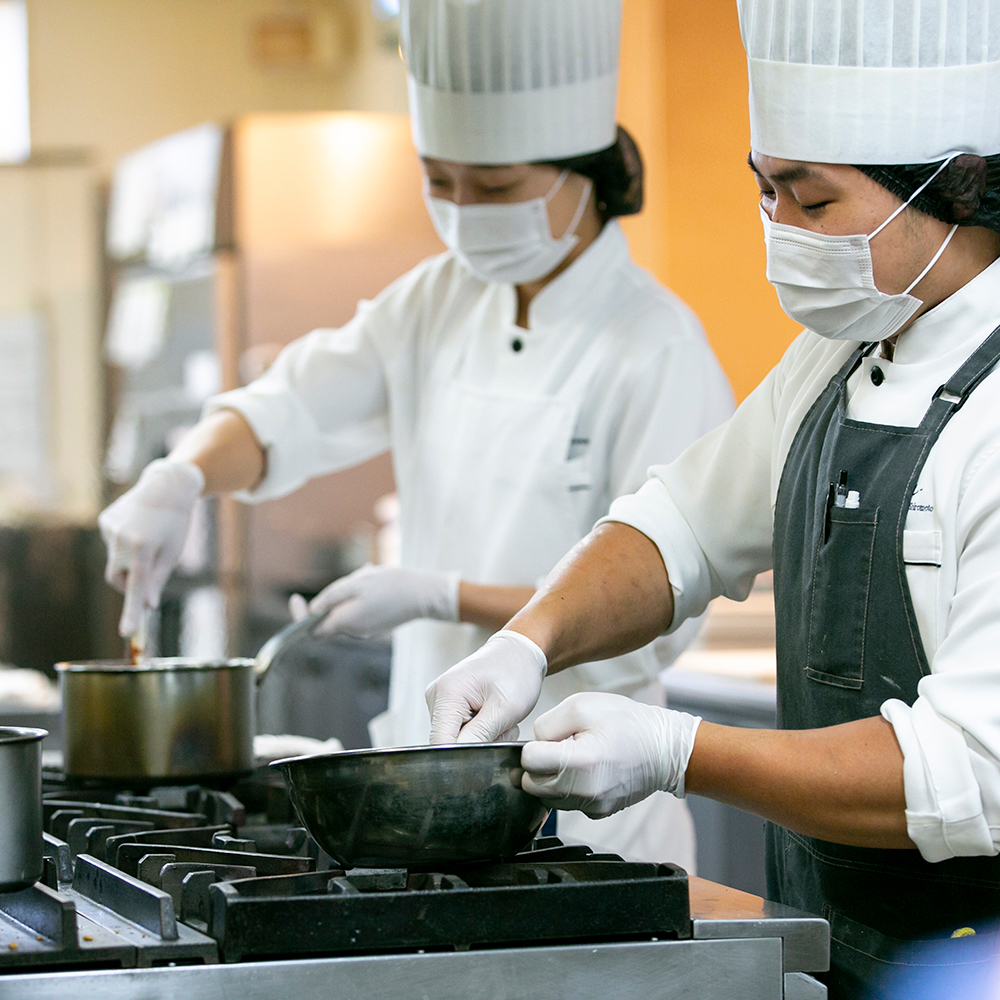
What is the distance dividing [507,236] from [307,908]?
1.20 meters

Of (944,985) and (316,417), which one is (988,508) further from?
(316,417)

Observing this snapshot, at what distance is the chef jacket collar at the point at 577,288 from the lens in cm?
207

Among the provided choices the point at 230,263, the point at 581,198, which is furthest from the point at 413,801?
the point at 230,263

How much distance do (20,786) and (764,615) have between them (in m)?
2.21

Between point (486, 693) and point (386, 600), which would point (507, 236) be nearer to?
point (386, 600)

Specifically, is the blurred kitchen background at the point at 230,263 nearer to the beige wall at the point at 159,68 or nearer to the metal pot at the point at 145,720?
the beige wall at the point at 159,68

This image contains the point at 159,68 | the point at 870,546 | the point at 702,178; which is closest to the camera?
the point at 870,546

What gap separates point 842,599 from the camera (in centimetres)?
127

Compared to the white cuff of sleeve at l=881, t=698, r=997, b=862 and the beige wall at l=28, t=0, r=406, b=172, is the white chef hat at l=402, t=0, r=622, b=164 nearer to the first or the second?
the white cuff of sleeve at l=881, t=698, r=997, b=862

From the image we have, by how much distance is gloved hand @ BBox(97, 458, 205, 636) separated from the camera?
6.75 ft

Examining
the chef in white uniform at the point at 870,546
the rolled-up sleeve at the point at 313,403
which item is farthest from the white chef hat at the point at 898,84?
the rolled-up sleeve at the point at 313,403

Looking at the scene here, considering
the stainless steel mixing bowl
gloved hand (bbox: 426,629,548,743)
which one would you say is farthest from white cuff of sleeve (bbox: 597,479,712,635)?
the stainless steel mixing bowl

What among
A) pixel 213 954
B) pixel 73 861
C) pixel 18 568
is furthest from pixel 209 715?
pixel 18 568

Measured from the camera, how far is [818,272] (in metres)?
1.28
